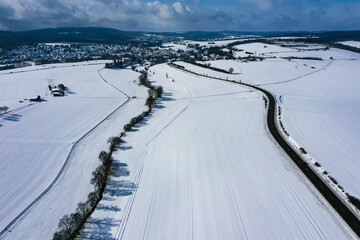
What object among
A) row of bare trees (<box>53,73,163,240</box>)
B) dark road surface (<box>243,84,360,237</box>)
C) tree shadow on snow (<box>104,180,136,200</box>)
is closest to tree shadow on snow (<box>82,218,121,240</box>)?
row of bare trees (<box>53,73,163,240</box>)

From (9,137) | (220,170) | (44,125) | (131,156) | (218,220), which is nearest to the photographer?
(218,220)

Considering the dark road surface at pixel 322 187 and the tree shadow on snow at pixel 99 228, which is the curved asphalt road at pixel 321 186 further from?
the tree shadow on snow at pixel 99 228

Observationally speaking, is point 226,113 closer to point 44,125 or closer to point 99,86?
point 44,125

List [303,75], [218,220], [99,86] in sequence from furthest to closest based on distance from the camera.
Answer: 1. [303,75]
2. [99,86]
3. [218,220]

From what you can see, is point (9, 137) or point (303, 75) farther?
point (303, 75)

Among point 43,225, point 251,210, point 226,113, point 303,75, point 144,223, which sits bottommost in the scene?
point 43,225

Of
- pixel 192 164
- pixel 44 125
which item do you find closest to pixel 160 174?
pixel 192 164

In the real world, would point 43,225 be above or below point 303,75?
below

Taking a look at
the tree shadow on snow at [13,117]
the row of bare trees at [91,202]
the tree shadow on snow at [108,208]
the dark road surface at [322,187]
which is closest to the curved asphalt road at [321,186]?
the dark road surface at [322,187]
